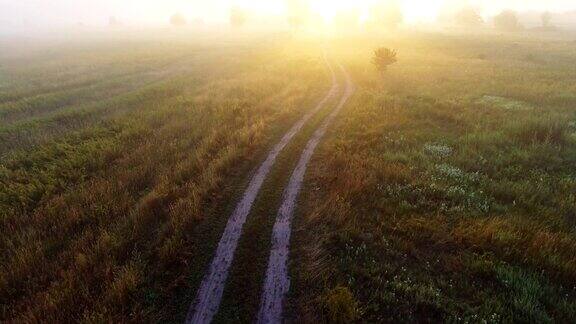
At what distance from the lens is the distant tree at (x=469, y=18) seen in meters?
128

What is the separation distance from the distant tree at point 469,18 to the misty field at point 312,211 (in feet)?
398

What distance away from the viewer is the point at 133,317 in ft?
23.8

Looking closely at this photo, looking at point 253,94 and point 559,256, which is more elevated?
point 253,94

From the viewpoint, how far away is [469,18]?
13012 cm

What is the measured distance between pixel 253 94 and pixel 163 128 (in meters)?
10.0

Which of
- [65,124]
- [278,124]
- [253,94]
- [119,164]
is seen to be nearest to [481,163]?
[278,124]

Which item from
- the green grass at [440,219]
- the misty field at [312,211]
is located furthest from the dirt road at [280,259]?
the green grass at [440,219]

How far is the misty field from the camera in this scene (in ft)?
25.4

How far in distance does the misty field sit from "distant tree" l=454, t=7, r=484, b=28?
121 metres

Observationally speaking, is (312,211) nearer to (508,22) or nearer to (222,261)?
(222,261)

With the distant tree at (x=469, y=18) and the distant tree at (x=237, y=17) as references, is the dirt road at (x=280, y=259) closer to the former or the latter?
the distant tree at (x=237, y=17)

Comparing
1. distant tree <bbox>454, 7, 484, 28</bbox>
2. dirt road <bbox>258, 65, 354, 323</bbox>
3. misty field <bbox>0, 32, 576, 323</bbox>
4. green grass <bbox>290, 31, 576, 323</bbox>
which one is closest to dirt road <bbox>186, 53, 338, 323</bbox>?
misty field <bbox>0, 32, 576, 323</bbox>

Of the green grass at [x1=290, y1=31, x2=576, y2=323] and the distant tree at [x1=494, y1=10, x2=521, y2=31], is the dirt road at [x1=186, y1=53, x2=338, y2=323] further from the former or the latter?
the distant tree at [x1=494, y1=10, x2=521, y2=31]

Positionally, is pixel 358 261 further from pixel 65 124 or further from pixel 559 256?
pixel 65 124
